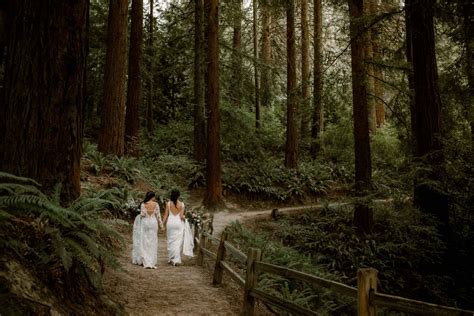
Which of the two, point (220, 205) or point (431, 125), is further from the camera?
point (220, 205)

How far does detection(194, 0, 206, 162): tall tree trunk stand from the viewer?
64.3 feet

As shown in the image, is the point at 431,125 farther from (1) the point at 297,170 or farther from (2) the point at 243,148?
(2) the point at 243,148

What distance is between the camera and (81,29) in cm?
531

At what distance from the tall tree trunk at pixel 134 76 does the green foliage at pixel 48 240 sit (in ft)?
42.7

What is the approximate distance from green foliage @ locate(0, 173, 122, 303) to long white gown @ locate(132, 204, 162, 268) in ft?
12.9

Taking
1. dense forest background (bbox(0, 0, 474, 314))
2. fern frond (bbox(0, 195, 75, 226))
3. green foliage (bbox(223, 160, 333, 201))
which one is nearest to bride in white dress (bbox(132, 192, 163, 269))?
dense forest background (bbox(0, 0, 474, 314))

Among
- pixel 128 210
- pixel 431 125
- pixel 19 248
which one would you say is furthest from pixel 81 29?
pixel 431 125

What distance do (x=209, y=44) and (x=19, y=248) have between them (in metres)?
12.5

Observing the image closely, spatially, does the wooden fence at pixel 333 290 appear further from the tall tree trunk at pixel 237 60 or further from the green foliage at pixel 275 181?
the tall tree trunk at pixel 237 60

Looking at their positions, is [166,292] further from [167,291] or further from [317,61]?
[317,61]

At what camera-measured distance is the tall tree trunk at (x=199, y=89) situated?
1959 centimetres

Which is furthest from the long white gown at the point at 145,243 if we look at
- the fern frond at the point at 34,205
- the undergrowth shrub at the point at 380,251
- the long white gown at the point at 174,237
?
the fern frond at the point at 34,205

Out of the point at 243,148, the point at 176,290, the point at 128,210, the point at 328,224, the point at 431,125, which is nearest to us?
the point at 176,290

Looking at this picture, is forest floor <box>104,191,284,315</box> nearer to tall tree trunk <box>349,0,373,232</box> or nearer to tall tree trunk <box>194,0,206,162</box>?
tall tree trunk <box>349,0,373,232</box>
